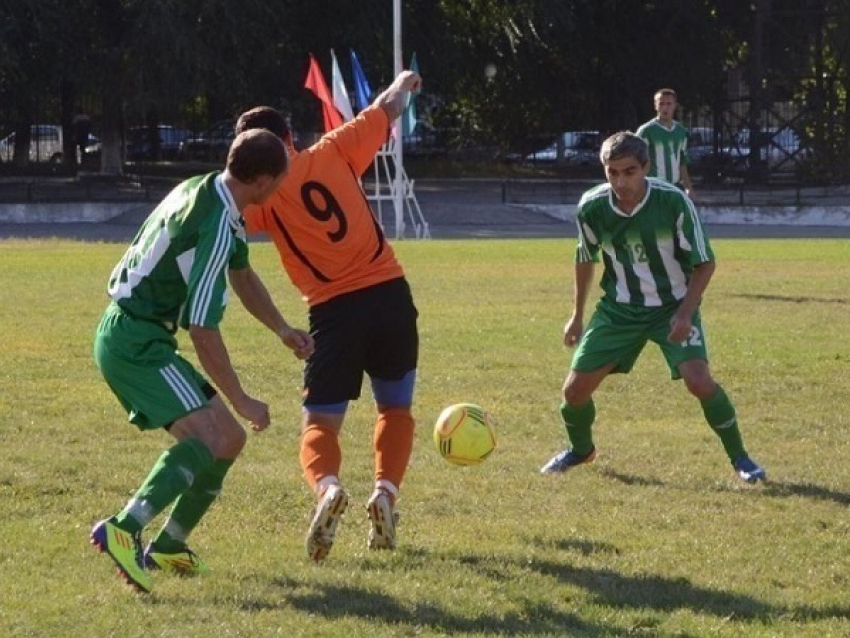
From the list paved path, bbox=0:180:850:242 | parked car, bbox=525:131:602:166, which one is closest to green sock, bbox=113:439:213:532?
paved path, bbox=0:180:850:242

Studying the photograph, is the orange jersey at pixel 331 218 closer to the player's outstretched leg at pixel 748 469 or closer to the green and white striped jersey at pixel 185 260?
the green and white striped jersey at pixel 185 260

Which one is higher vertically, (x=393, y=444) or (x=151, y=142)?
(x=151, y=142)

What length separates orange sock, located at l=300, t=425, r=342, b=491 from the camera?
6.41 meters

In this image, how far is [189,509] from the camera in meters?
6.07

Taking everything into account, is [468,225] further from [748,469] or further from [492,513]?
[492,513]

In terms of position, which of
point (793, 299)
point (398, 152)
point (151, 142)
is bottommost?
point (793, 299)

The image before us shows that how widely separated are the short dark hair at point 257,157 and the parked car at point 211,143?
137ft

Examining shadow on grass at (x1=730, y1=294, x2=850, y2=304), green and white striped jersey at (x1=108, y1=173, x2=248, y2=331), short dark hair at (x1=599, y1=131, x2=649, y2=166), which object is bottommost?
shadow on grass at (x1=730, y1=294, x2=850, y2=304)

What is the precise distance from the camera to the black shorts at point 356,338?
6.46 meters

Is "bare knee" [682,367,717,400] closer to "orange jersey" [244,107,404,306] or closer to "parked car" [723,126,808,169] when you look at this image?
"orange jersey" [244,107,404,306]

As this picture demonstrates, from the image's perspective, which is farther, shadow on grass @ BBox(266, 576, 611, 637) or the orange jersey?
the orange jersey

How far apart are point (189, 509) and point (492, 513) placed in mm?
1709

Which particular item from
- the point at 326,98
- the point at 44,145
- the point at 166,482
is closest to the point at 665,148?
the point at 166,482

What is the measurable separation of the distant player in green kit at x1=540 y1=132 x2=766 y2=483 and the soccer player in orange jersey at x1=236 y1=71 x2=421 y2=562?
1549 mm
